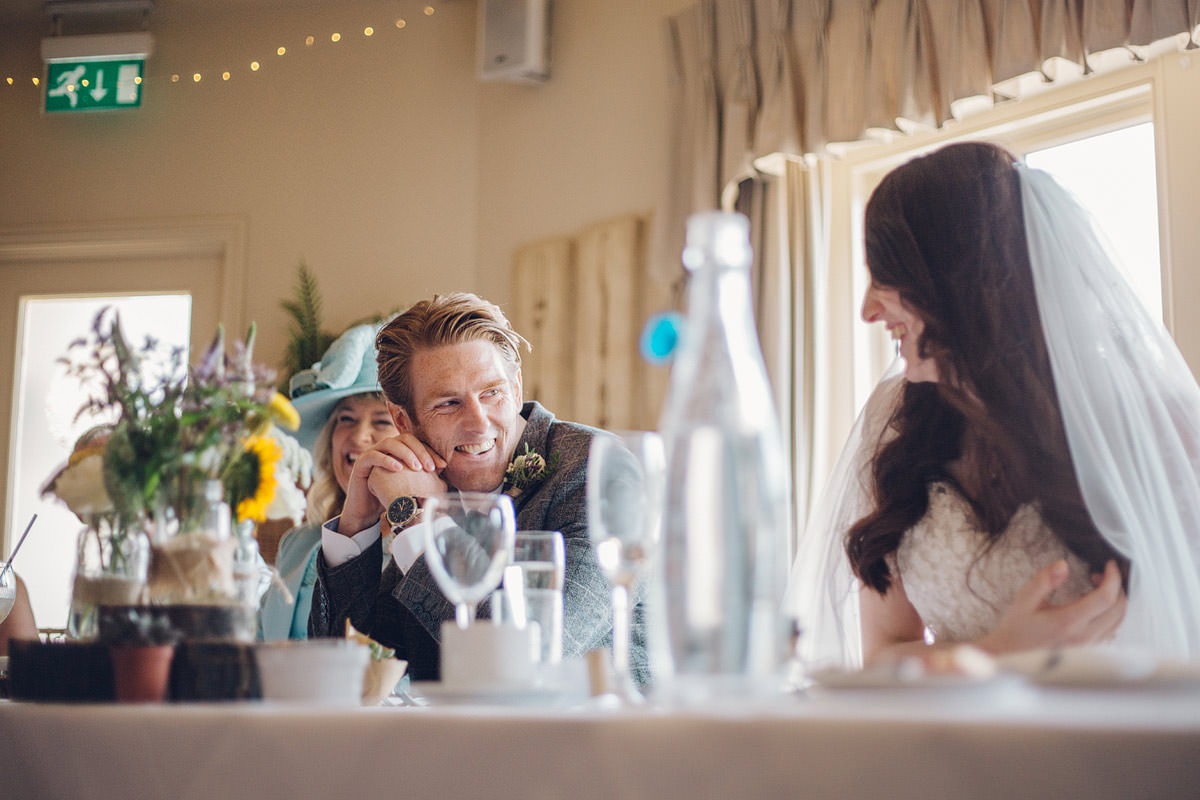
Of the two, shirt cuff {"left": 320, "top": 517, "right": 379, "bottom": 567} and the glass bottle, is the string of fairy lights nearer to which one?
shirt cuff {"left": 320, "top": 517, "right": 379, "bottom": 567}

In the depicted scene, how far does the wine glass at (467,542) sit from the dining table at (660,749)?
17 cm

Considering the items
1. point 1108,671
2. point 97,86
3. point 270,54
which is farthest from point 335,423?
point 1108,671

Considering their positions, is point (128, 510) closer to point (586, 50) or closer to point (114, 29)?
point (586, 50)

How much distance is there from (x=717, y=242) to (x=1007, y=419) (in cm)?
95

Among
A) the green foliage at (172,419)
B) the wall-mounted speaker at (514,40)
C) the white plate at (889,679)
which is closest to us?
the white plate at (889,679)

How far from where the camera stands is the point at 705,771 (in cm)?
59

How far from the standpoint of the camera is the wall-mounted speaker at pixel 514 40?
3.96m

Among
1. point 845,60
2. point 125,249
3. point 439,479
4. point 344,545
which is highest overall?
point 845,60

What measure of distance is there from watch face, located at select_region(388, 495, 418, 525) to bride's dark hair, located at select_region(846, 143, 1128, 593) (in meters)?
0.66

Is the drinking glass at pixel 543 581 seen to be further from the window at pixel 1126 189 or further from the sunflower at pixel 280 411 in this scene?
the window at pixel 1126 189

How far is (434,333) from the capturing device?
2000 mm

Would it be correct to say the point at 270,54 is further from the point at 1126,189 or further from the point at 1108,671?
the point at 1108,671

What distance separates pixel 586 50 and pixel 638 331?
1094 millimetres

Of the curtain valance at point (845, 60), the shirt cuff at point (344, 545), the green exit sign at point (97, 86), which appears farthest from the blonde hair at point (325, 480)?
the green exit sign at point (97, 86)
